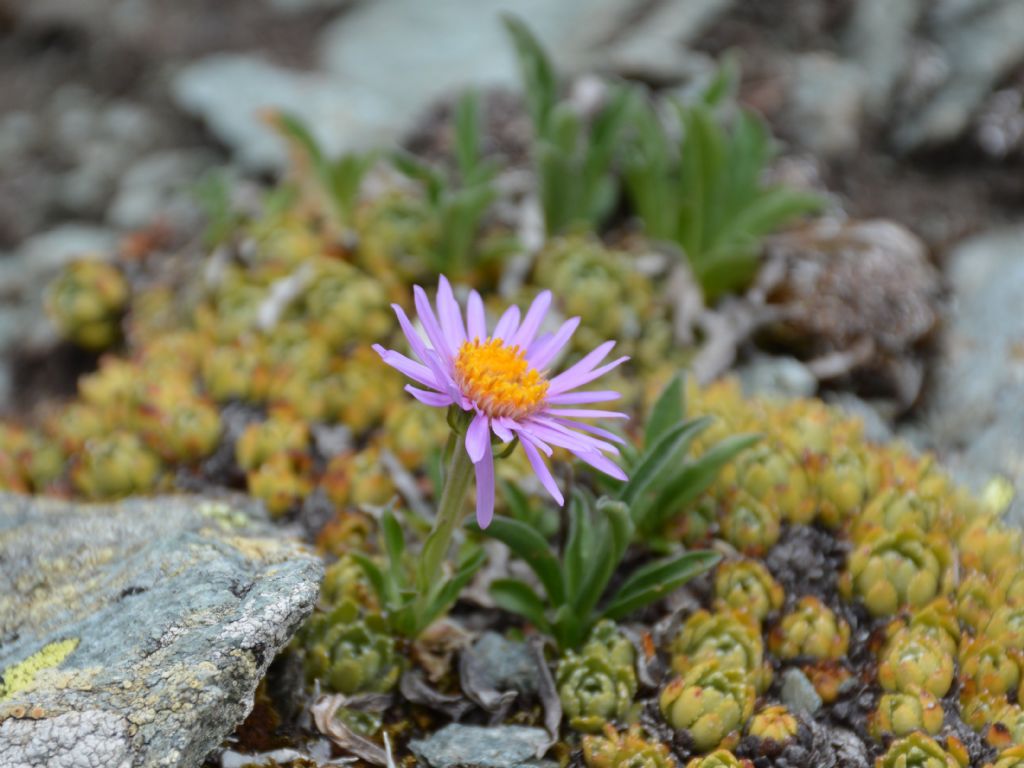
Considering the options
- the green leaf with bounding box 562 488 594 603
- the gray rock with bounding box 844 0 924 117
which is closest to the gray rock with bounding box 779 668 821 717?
the green leaf with bounding box 562 488 594 603

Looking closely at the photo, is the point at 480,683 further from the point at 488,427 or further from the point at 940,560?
the point at 940,560

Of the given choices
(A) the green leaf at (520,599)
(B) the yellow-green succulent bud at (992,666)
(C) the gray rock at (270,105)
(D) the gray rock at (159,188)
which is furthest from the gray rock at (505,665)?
(D) the gray rock at (159,188)

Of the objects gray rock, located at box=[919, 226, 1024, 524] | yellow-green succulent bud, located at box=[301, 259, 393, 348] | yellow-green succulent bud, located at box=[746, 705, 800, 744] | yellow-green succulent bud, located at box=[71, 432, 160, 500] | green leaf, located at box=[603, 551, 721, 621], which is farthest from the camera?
yellow-green succulent bud, located at box=[301, 259, 393, 348]

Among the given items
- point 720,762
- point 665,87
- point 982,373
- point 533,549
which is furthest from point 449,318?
point 665,87

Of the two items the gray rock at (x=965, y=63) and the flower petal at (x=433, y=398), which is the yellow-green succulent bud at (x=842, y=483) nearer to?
the flower petal at (x=433, y=398)

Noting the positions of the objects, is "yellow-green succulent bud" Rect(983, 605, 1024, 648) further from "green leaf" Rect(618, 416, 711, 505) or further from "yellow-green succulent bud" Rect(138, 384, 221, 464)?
"yellow-green succulent bud" Rect(138, 384, 221, 464)

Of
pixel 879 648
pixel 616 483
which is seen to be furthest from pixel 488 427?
pixel 879 648
